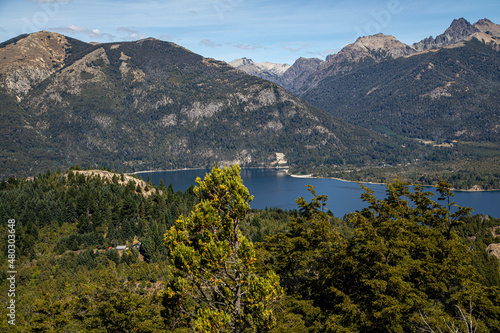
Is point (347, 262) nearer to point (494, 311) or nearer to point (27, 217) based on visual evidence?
point (494, 311)

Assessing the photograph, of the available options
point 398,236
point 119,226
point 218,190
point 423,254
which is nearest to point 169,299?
point 218,190

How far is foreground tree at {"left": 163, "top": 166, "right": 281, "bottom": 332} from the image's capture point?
22031 millimetres

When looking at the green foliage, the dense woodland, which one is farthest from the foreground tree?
the green foliage

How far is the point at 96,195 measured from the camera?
15638 centimetres

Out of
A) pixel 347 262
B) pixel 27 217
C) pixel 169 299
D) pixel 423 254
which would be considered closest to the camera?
pixel 169 299

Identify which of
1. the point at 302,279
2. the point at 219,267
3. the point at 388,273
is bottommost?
the point at 302,279

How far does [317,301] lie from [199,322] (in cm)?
2287

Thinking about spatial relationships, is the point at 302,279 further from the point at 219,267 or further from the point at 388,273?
the point at 219,267

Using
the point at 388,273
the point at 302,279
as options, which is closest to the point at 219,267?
the point at 388,273

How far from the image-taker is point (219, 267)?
22.3m

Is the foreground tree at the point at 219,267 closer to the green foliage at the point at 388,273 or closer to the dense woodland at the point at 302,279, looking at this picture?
the dense woodland at the point at 302,279

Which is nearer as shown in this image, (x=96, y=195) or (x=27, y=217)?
(x=27, y=217)

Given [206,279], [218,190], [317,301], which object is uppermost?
[218,190]

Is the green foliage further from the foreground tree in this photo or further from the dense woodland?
the foreground tree
